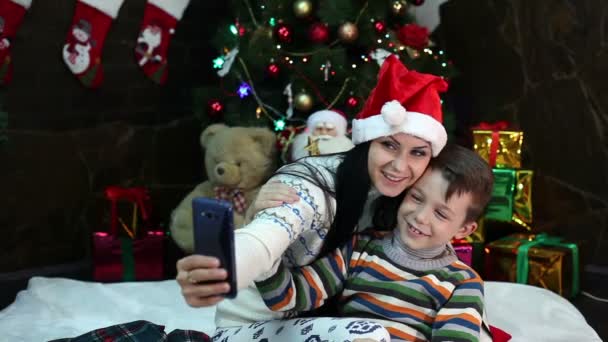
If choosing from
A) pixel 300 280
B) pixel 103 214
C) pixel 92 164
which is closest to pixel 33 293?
pixel 103 214

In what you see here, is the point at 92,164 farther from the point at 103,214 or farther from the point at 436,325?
the point at 436,325

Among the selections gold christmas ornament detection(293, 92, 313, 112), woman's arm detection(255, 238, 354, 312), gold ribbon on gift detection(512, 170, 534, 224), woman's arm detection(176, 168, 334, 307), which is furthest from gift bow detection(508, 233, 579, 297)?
woman's arm detection(176, 168, 334, 307)

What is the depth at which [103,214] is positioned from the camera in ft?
10.4

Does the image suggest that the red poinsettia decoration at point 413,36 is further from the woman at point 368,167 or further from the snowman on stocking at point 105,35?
the woman at point 368,167

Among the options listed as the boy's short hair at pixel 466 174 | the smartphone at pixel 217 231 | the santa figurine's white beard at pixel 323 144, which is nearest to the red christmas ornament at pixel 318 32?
the santa figurine's white beard at pixel 323 144

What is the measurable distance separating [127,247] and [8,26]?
3.46 feet

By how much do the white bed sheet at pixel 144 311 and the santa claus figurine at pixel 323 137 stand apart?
72 cm

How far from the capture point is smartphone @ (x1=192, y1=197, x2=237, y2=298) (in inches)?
44.6

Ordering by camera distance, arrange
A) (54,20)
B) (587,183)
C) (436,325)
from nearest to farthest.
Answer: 1. (436,325)
2. (54,20)
3. (587,183)

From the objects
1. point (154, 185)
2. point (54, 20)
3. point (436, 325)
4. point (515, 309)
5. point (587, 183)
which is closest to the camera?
point (436, 325)

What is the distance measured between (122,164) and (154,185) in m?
0.22

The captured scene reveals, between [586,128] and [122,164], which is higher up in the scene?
[586,128]

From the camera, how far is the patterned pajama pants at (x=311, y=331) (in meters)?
1.44

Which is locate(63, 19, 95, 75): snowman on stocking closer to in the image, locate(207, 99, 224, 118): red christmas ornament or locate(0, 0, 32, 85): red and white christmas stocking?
locate(0, 0, 32, 85): red and white christmas stocking
